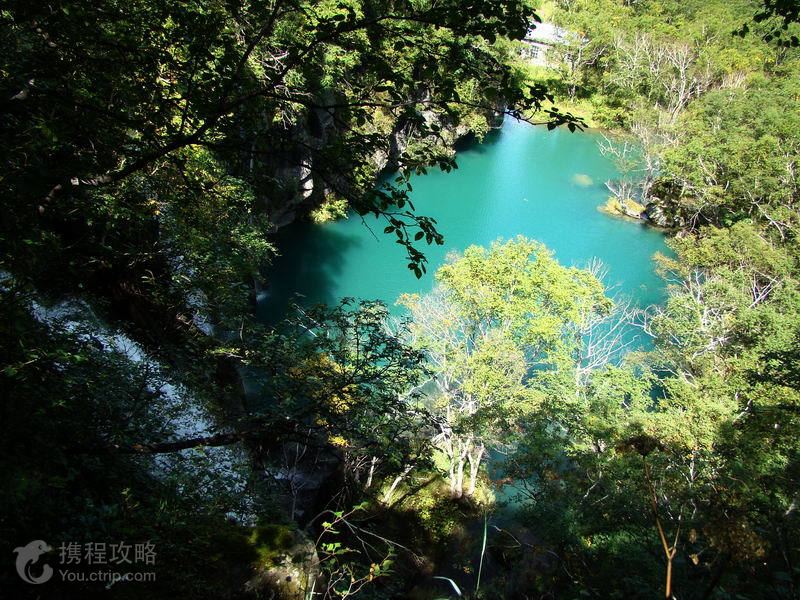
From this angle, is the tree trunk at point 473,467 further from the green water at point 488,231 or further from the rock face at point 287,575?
the rock face at point 287,575

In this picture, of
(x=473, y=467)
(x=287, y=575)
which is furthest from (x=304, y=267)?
(x=287, y=575)

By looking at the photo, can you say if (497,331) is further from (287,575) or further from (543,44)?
(543,44)

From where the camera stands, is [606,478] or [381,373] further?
[606,478]

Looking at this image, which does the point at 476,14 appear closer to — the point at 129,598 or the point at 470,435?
the point at 129,598

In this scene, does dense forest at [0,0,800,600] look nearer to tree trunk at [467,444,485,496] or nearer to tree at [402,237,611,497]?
tree at [402,237,611,497]

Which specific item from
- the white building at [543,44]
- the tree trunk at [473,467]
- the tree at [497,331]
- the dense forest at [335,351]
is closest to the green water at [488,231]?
the dense forest at [335,351]

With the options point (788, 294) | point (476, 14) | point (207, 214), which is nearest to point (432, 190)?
point (788, 294)
